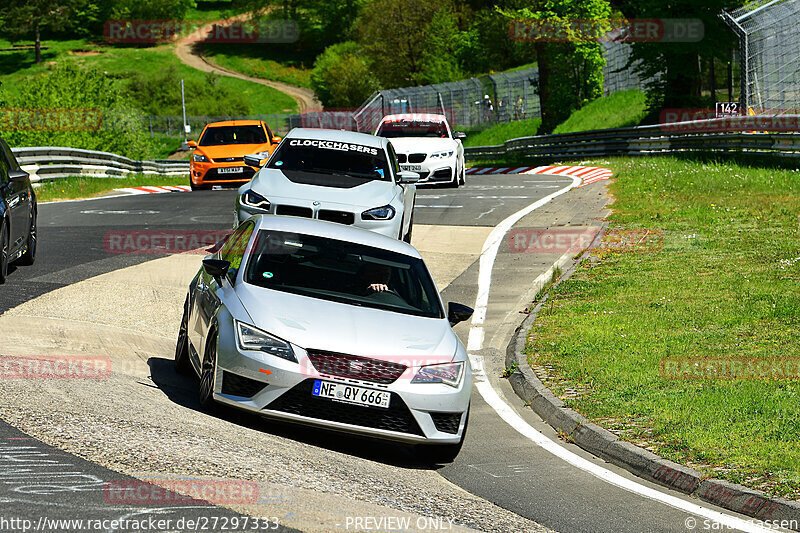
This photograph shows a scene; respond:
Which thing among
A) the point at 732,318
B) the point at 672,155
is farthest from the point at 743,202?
the point at 672,155

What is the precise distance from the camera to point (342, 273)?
8.42 meters

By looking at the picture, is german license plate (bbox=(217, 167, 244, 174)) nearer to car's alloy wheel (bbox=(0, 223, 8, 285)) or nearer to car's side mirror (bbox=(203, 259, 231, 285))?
car's alloy wheel (bbox=(0, 223, 8, 285))

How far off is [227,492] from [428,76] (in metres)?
84.2

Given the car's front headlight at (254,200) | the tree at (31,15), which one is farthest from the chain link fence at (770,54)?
the tree at (31,15)

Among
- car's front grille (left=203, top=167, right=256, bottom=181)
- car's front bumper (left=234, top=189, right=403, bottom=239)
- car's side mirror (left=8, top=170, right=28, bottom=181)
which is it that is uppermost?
car's side mirror (left=8, top=170, right=28, bottom=181)

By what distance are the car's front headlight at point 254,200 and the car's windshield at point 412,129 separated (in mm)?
11928

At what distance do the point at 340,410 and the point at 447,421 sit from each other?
2.65 feet

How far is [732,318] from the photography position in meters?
11.7

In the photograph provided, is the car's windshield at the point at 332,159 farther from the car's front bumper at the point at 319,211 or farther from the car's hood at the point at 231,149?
the car's hood at the point at 231,149

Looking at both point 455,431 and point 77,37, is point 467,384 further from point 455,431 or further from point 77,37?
point 77,37

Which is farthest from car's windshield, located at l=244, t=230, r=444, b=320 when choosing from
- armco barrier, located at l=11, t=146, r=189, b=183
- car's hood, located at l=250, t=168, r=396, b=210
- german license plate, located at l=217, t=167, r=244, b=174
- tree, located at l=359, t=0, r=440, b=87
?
tree, located at l=359, t=0, r=440, b=87

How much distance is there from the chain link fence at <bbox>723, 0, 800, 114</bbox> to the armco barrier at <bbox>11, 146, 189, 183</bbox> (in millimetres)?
19569
